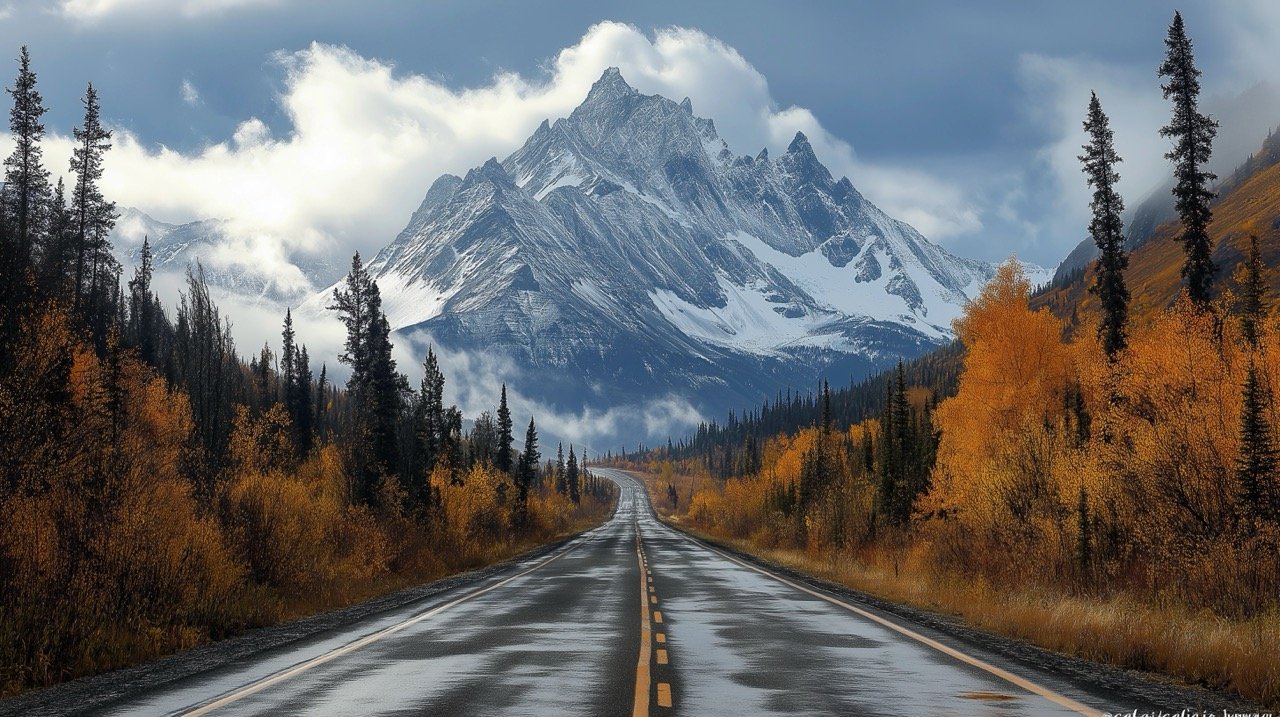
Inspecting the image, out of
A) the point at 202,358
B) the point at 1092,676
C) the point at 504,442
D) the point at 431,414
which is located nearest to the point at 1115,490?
the point at 1092,676

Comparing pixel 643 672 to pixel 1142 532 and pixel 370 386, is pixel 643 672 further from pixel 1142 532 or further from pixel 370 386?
pixel 370 386

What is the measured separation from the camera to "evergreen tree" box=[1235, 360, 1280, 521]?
728 inches

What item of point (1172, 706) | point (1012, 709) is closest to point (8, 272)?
point (1012, 709)

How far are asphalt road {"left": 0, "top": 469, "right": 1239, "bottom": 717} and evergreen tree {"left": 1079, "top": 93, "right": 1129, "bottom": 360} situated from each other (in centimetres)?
2591

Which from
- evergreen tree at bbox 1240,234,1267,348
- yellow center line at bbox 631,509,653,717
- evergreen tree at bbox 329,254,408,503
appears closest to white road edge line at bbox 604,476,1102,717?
yellow center line at bbox 631,509,653,717

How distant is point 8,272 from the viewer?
827 inches

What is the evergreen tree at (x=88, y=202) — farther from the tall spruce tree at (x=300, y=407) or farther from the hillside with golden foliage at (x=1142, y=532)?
the hillside with golden foliage at (x=1142, y=532)

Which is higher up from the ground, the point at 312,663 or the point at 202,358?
the point at 202,358

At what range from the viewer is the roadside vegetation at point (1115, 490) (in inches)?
634

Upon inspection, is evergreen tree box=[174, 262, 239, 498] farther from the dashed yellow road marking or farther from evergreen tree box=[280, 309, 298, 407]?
the dashed yellow road marking

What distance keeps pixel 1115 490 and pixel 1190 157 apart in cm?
2208

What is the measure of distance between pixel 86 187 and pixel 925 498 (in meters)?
52.0

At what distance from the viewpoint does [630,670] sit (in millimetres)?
12742

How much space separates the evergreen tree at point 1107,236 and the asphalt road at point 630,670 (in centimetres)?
2591
